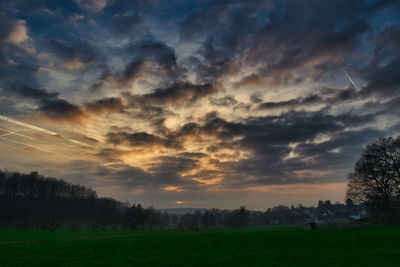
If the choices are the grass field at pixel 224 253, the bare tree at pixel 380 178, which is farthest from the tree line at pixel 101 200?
the grass field at pixel 224 253

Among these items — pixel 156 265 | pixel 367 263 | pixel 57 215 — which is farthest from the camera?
pixel 57 215

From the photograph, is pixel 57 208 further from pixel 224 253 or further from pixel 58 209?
pixel 224 253

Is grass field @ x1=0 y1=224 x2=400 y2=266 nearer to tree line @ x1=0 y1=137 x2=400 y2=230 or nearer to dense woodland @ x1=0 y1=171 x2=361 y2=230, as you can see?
tree line @ x1=0 y1=137 x2=400 y2=230

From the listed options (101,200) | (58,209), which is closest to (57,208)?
(58,209)

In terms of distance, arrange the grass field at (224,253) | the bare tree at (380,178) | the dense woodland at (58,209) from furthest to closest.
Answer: the dense woodland at (58,209) < the bare tree at (380,178) < the grass field at (224,253)

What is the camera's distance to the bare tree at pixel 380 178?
68062 mm

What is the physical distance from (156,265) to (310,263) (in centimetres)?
1085

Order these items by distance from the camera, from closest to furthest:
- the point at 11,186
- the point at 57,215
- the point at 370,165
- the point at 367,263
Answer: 1. the point at 367,263
2. the point at 370,165
3. the point at 11,186
4. the point at 57,215

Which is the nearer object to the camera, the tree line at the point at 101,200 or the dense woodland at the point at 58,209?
the tree line at the point at 101,200

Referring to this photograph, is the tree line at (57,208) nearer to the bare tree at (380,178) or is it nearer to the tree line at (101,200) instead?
the tree line at (101,200)

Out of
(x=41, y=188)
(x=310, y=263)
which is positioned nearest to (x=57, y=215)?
(x=41, y=188)

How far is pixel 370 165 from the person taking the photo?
71.7m

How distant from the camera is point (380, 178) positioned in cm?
7050

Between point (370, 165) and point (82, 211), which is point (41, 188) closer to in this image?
point (82, 211)
